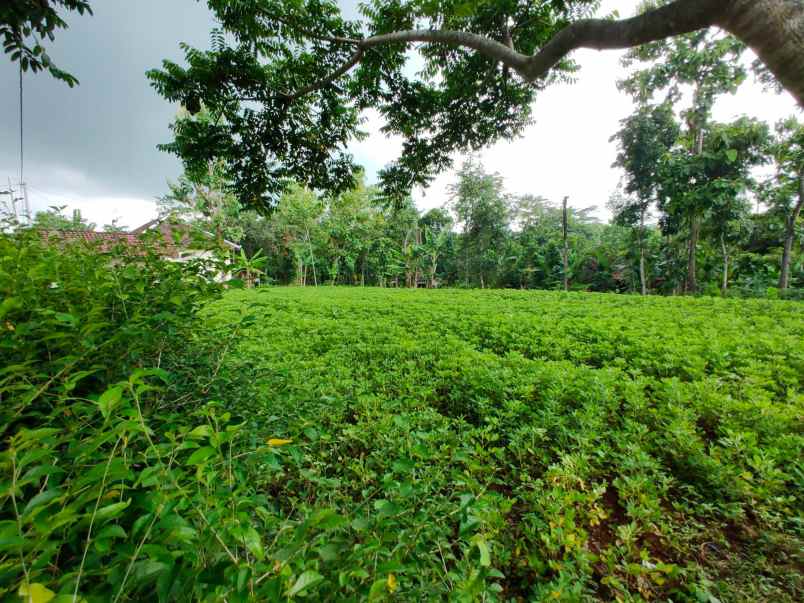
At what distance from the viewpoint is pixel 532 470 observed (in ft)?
7.27

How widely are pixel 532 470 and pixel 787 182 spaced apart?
19634mm

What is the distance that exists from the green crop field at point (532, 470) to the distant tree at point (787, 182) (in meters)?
13.0

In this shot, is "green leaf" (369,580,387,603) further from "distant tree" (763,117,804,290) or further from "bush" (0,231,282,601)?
"distant tree" (763,117,804,290)

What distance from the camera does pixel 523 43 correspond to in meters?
3.50

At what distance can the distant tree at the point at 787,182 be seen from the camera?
11930mm

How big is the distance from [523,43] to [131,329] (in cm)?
453

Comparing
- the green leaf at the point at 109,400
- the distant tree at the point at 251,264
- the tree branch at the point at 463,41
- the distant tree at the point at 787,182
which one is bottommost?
the green leaf at the point at 109,400

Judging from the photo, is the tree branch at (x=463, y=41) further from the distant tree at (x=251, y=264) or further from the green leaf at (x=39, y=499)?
the green leaf at (x=39, y=499)

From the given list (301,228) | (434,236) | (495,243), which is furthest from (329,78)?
(301,228)

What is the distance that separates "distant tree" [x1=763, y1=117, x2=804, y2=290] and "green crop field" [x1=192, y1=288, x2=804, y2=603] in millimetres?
12982

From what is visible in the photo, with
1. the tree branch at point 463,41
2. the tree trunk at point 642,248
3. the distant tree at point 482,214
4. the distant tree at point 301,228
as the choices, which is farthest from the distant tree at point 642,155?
the distant tree at point 301,228

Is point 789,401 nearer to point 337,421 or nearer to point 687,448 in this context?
point 687,448

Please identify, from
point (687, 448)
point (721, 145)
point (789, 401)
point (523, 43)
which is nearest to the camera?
point (687, 448)

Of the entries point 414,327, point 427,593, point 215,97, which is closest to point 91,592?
point 427,593
